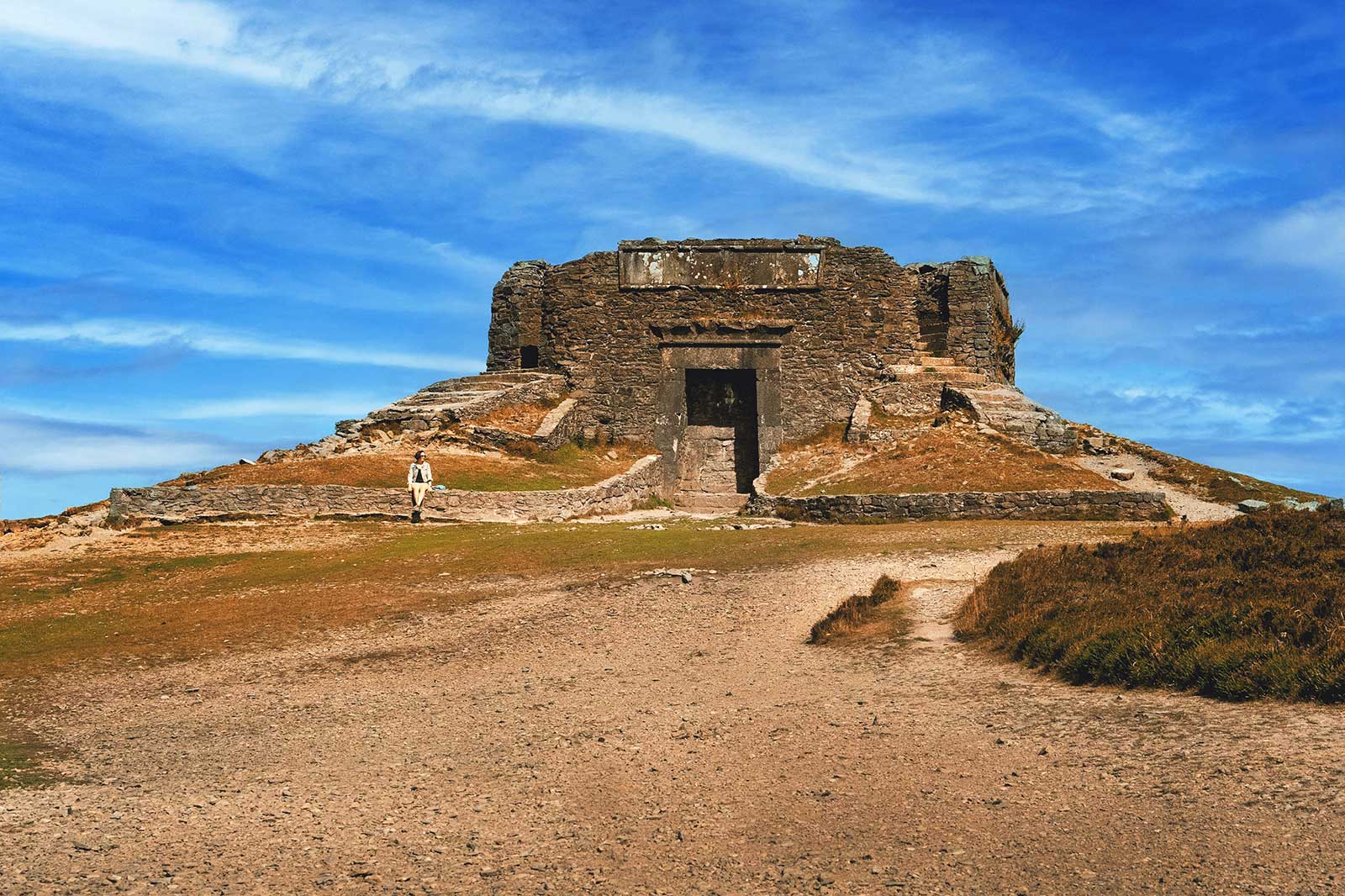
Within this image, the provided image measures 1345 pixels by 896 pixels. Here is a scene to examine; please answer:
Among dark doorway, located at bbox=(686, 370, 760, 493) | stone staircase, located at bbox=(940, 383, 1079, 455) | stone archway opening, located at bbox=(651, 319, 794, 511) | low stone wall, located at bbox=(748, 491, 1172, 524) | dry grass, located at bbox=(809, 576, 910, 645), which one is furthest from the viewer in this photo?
dark doorway, located at bbox=(686, 370, 760, 493)

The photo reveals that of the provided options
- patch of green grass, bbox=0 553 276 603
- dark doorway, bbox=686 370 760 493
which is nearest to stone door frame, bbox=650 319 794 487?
dark doorway, bbox=686 370 760 493

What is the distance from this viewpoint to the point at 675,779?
8.81 meters

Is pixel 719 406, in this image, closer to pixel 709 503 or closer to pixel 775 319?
pixel 775 319

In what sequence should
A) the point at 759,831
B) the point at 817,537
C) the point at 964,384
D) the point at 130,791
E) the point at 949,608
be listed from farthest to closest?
the point at 964,384, the point at 817,537, the point at 949,608, the point at 130,791, the point at 759,831

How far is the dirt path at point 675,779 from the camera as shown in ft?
23.0

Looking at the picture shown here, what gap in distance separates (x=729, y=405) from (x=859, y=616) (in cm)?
2225

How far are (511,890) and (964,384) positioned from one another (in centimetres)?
2940

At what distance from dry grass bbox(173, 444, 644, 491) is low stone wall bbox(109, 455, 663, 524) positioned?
1.66ft

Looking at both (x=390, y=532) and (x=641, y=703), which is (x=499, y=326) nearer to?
(x=390, y=532)

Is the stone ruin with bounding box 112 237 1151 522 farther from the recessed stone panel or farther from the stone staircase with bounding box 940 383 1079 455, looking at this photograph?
the stone staircase with bounding box 940 383 1079 455

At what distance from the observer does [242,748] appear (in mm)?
10484

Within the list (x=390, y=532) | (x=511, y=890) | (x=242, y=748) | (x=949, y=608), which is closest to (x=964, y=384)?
(x=390, y=532)

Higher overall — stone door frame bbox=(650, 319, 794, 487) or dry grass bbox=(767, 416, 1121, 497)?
stone door frame bbox=(650, 319, 794, 487)

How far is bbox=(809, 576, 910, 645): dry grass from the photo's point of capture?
13266mm
